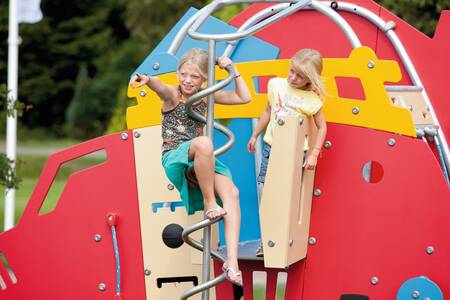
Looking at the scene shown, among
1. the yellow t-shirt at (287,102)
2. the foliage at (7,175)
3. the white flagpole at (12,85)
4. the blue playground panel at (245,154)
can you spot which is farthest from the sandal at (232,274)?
the white flagpole at (12,85)

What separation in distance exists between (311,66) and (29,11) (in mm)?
6530

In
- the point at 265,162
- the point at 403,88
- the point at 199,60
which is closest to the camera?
the point at 199,60

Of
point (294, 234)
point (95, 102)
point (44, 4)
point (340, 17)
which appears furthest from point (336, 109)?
A: point (44, 4)

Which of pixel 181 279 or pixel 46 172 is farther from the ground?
pixel 46 172

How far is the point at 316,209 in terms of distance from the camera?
18.0 feet

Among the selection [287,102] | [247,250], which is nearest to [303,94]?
[287,102]

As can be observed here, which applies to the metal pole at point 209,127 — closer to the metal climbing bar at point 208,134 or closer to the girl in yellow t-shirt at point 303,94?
the metal climbing bar at point 208,134

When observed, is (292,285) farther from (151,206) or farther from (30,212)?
(30,212)

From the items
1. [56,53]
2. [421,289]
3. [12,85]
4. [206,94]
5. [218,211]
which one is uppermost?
[56,53]

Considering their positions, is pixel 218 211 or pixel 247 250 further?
pixel 247 250

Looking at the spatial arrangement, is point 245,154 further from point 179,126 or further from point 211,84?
point 211,84

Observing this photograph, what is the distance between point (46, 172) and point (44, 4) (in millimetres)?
26475

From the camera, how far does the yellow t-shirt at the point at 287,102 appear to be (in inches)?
211

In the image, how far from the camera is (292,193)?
5.18 metres
